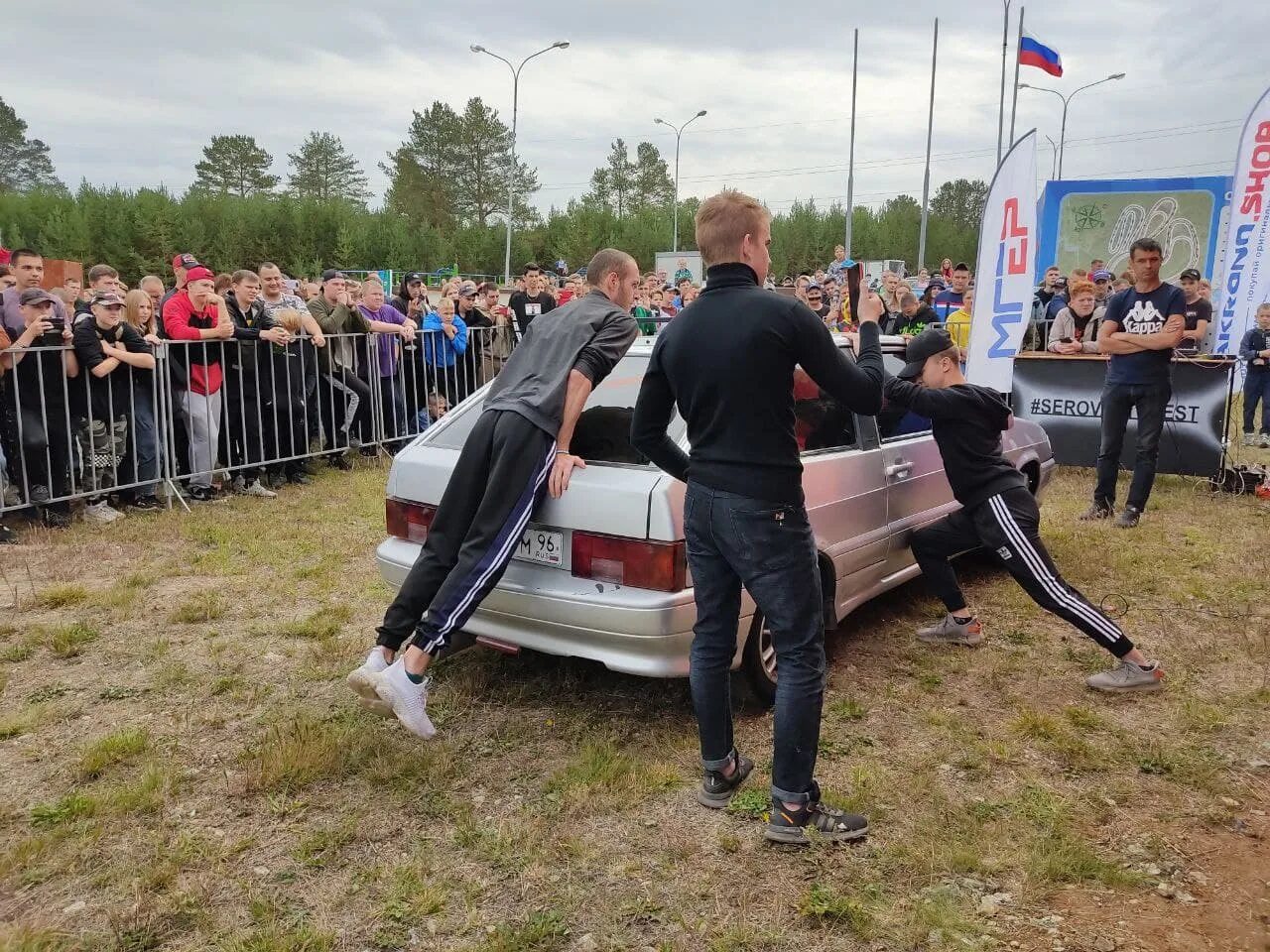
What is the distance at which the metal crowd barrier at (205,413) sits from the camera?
277 inches

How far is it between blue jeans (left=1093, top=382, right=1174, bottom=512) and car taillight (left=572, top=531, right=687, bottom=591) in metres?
5.37

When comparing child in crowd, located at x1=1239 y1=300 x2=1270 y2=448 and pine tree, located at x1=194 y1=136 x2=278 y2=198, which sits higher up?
pine tree, located at x1=194 y1=136 x2=278 y2=198

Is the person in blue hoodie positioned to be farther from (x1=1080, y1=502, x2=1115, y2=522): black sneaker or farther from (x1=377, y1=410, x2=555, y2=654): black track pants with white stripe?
(x1=377, y1=410, x2=555, y2=654): black track pants with white stripe

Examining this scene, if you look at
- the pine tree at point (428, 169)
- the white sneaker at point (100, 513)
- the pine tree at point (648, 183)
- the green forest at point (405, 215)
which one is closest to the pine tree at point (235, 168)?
the green forest at point (405, 215)

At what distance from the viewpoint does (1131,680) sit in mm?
4316

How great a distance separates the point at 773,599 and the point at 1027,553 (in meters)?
2.02

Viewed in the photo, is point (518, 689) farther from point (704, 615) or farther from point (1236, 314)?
point (1236, 314)

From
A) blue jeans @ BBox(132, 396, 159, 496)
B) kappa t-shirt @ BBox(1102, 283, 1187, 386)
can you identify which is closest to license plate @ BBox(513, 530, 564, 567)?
blue jeans @ BBox(132, 396, 159, 496)

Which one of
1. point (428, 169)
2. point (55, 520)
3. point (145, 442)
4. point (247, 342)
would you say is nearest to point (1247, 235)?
point (247, 342)

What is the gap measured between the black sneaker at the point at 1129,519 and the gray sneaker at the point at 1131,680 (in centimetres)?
337

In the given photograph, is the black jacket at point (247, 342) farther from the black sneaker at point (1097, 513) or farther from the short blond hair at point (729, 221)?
the black sneaker at point (1097, 513)

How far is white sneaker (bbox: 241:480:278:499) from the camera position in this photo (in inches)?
329

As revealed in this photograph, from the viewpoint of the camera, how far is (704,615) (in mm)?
3152

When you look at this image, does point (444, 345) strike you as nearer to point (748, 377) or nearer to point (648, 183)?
point (748, 377)
